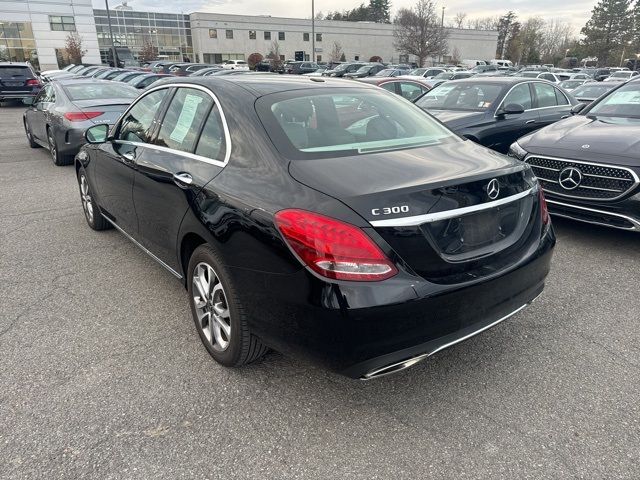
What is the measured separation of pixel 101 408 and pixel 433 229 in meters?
1.98

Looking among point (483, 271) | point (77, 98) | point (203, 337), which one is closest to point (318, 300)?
point (483, 271)

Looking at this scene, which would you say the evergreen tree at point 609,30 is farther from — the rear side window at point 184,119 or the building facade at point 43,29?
the rear side window at point 184,119

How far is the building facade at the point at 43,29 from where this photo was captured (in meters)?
56.1

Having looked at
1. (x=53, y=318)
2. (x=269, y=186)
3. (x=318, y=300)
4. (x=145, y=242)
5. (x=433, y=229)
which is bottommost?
(x=53, y=318)

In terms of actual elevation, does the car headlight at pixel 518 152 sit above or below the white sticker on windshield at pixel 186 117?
below

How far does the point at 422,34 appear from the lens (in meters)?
62.2

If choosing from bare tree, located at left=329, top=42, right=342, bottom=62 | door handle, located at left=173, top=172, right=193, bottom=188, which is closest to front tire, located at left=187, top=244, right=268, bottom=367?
door handle, located at left=173, top=172, right=193, bottom=188

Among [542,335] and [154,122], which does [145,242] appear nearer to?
[154,122]

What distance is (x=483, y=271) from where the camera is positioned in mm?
2387

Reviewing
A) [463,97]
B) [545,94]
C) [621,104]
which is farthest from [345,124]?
[545,94]

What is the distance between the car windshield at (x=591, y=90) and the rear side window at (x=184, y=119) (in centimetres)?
1352

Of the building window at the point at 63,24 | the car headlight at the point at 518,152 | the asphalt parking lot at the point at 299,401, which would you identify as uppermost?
the building window at the point at 63,24

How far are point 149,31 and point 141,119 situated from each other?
Result: 89.1 m

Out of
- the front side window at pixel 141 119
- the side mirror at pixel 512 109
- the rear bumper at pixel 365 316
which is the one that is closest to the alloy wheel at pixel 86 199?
the front side window at pixel 141 119
